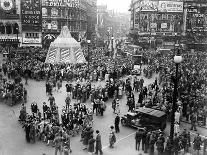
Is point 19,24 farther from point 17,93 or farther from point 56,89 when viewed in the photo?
point 17,93

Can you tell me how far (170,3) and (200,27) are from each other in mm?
9548

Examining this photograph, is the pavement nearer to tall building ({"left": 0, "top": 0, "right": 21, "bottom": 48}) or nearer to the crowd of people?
the crowd of people

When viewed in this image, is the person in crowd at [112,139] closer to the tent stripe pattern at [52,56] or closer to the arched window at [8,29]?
the tent stripe pattern at [52,56]

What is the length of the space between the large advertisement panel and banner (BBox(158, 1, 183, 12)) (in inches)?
1215

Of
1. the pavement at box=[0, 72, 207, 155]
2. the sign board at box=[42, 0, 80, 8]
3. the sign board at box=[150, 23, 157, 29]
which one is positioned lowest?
the pavement at box=[0, 72, 207, 155]

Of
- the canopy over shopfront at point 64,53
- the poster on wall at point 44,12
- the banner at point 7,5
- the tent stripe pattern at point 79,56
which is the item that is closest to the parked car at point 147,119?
the canopy over shopfront at point 64,53

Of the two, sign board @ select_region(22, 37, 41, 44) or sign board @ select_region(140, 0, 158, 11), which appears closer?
sign board @ select_region(22, 37, 41, 44)

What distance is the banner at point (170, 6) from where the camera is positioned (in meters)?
78.7

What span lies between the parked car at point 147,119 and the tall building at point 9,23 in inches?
2044

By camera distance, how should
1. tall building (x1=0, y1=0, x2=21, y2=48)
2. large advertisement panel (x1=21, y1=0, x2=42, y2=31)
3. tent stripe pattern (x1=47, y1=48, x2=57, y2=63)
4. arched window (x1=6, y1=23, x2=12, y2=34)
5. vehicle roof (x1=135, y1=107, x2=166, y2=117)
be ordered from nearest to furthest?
vehicle roof (x1=135, y1=107, x2=166, y2=117) → tent stripe pattern (x1=47, y1=48, x2=57, y2=63) → large advertisement panel (x1=21, y1=0, x2=42, y2=31) → tall building (x1=0, y1=0, x2=21, y2=48) → arched window (x1=6, y1=23, x2=12, y2=34)

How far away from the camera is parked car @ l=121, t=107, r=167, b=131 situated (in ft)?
66.4

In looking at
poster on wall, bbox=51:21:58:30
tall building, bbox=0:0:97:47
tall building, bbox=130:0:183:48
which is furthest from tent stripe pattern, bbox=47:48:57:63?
tall building, bbox=130:0:183:48

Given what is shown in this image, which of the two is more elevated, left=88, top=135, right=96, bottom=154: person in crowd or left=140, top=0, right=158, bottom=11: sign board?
left=140, top=0, right=158, bottom=11: sign board

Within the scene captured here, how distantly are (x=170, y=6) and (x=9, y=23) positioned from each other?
128 ft
